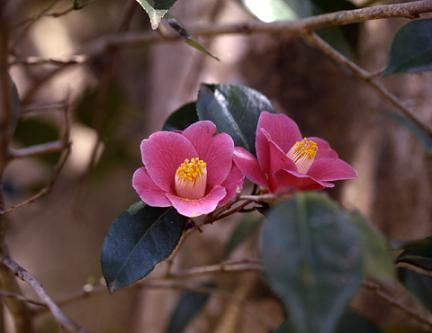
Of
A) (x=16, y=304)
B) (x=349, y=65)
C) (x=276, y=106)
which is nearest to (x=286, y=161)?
(x=349, y=65)

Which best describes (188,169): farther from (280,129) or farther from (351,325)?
(351,325)

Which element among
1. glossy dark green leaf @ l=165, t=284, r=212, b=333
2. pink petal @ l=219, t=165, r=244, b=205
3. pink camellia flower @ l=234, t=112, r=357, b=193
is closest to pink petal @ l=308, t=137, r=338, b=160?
pink camellia flower @ l=234, t=112, r=357, b=193

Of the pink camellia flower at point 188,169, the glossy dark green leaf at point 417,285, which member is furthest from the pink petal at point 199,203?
the glossy dark green leaf at point 417,285

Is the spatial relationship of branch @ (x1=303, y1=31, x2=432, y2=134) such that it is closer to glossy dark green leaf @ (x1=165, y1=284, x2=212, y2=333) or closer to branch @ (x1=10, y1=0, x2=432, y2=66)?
branch @ (x1=10, y1=0, x2=432, y2=66)

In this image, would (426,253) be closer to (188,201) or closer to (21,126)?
(188,201)

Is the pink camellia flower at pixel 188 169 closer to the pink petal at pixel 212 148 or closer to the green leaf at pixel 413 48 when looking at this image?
the pink petal at pixel 212 148

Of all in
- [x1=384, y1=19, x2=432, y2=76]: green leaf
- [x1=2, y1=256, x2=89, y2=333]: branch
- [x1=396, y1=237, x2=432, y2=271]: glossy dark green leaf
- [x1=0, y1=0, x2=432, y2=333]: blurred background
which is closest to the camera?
[x1=2, y1=256, x2=89, y2=333]: branch
